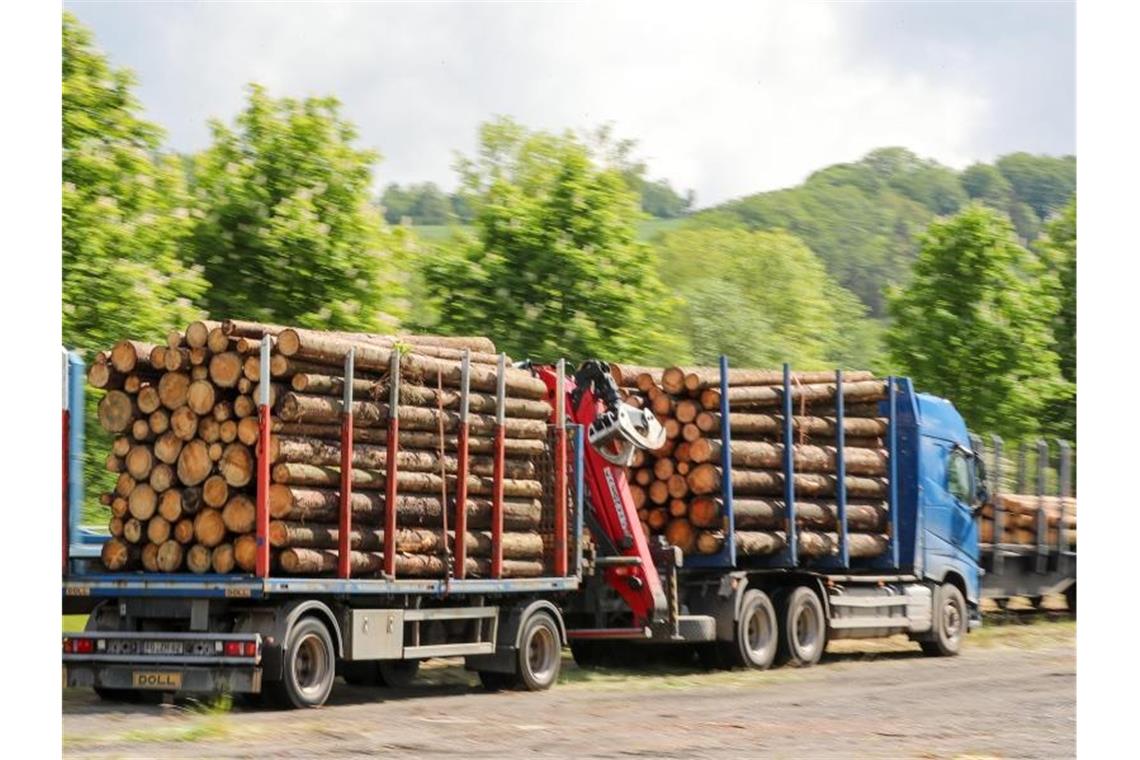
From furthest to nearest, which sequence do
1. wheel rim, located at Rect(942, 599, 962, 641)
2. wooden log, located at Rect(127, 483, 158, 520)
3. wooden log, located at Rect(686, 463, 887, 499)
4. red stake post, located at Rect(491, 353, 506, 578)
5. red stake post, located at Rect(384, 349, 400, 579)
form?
wheel rim, located at Rect(942, 599, 962, 641) < wooden log, located at Rect(686, 463, 887, 499) < red stake post, located at Rect(491, 353, 506, 578) < red stake post, located at Rect(384, 349, 400, 579) < wooden log, located at Rect(127, 483, 158, 520)

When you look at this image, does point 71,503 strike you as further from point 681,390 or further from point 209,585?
point 681,390

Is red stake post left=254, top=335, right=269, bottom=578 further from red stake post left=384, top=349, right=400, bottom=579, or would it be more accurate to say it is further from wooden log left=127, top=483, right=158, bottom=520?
red stake post left=384, top=349, right=400, bottom=579

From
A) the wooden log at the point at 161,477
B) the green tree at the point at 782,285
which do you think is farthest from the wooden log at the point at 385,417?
the green tree at the point at 782,285

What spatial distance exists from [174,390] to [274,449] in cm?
108

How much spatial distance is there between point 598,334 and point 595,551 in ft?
31.8

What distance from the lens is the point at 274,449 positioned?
14812 millimetres

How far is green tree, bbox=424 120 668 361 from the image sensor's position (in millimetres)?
28531

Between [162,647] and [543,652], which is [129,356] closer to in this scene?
[162,647]

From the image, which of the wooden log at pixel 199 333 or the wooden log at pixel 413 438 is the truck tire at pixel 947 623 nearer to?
the wooden log at pixel 413 438

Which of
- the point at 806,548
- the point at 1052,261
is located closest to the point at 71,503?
the point at 806,548

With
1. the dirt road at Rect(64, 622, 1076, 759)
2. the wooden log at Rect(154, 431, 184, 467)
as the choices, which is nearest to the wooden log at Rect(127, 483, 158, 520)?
the wooden log at Rect(154, 431, 184, 467)

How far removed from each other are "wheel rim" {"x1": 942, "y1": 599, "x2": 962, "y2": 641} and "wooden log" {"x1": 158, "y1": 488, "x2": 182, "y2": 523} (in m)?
12.2

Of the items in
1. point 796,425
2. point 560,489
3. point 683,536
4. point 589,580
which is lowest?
point 589,580

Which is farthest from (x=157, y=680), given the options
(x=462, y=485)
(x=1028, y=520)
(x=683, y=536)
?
(x=1028, y=520)
